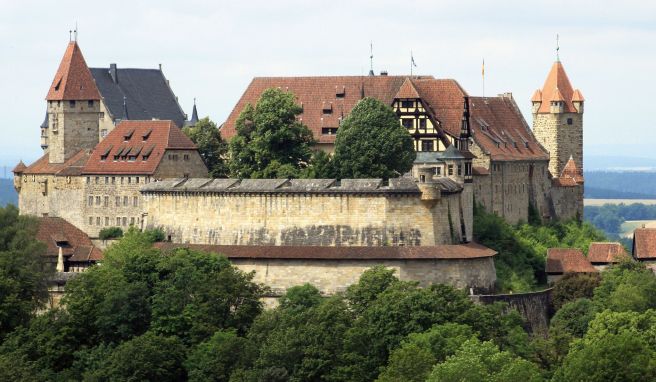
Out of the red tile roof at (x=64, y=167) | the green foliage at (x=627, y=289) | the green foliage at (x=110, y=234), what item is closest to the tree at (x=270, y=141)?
the green foliage at (x=110, y=234)

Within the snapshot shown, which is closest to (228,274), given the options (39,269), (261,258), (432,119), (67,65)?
(261,258)

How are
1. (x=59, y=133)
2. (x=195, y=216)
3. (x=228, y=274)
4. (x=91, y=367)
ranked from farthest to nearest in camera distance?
(x=59, y=133) < (x=195, y=216) < (x=228, y=274) < (x=91, y=367)

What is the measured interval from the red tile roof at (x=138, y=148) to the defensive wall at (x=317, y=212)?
473cm

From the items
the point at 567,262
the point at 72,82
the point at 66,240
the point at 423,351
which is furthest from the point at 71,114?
the point at 423,351

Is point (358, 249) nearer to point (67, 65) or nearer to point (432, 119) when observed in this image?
point (432, 119)

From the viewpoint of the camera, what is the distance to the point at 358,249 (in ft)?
→ 318

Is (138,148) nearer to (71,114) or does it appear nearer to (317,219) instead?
(71,114)

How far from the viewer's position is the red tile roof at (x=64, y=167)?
110 meters

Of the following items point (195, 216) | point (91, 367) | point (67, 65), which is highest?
point (67, 65)

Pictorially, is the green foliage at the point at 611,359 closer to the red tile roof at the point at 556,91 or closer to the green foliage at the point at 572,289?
the green foliage at the point at 572,289

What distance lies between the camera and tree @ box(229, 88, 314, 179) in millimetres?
105438

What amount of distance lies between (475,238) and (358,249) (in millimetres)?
→ 9922

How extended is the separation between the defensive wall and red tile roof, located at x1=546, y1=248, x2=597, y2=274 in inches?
231

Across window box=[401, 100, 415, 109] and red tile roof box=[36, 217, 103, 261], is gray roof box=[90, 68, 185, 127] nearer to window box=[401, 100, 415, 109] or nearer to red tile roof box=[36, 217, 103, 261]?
red tile roof box=[36, 217, 103, 261]
